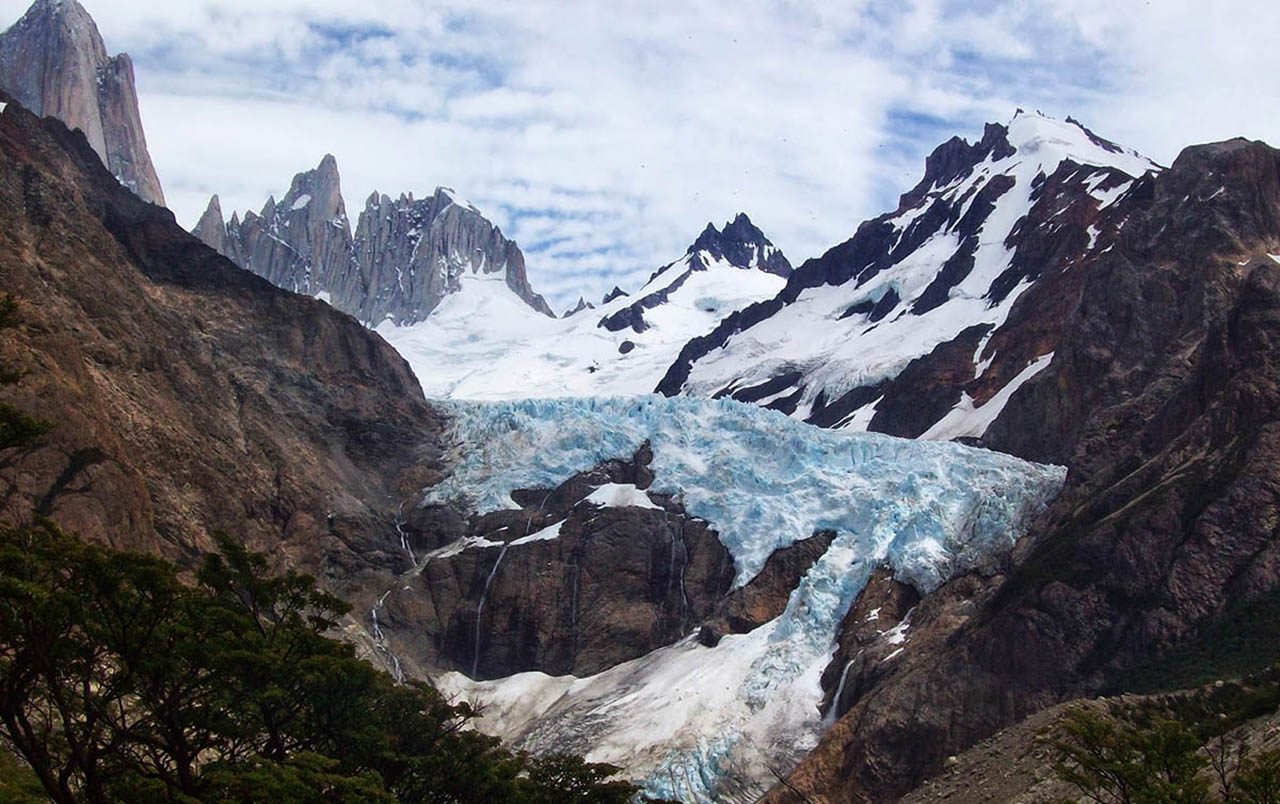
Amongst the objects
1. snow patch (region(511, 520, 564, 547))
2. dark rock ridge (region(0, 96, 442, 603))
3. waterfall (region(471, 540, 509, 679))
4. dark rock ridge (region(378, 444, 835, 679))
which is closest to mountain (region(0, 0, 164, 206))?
dark rock ridge (region(0, 96, 442, 603))

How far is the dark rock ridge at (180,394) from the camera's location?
65000mm

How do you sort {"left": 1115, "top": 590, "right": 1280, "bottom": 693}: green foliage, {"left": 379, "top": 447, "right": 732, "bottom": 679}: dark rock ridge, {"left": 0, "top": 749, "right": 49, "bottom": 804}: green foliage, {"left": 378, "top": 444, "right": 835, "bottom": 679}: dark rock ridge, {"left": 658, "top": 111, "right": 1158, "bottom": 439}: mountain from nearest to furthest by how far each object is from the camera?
{"left": 0, "top": 749, "right": 49, "bottom": 804}: green foliage < {"left": 1115, "top": 590, "right": 1280, "bottom": 693}: green foliage < {"left": 378, "top": 444, "right": 835, "bottom": 679}: dark rock ridge < {"left": 379, "top": 447, "right": 732, "bottom": 679}: dark rock ridge < {"left": 658, "top": 111, "right": 1158, "bottom": 439}: mountain

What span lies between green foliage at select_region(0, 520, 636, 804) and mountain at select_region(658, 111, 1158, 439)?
8449 centimetres

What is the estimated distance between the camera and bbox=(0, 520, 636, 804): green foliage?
22156mm

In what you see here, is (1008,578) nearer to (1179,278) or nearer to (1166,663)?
(1166,663)

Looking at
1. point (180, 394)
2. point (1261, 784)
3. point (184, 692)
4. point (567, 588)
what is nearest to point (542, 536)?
point (567, 588)

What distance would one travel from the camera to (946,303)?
497 ft

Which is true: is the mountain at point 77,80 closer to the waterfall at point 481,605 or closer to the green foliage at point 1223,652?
the waterfall at point 481,605

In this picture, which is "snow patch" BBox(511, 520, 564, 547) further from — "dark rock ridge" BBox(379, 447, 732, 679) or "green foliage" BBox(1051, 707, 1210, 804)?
"green foliage" BBox(1051, 707, 1210, 804)

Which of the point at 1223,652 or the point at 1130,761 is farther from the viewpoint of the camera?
the point at 1223,652

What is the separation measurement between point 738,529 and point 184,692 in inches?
2439

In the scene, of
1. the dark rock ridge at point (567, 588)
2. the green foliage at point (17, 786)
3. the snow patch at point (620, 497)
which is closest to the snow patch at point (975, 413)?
the snow patch at point (620, 497)

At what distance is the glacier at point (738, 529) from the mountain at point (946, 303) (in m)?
27.5

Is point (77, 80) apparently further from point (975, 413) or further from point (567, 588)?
point (975, 413)
